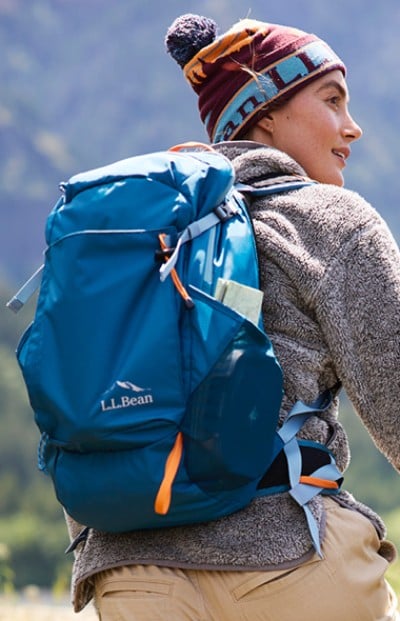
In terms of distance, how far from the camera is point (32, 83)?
62.5m

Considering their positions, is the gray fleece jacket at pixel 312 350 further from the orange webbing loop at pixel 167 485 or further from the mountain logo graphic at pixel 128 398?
the mountain logo graphic at pixel 128 398

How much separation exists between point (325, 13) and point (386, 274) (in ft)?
201

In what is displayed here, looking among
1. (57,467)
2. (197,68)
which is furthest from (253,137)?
(57,467)

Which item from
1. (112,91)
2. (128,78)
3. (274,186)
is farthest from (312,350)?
(128,78)

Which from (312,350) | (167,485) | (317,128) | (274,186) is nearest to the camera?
(167,485)

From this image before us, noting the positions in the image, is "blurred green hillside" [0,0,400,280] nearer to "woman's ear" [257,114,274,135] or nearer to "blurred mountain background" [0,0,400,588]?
"blurred mountain background" [0,0,400,588]

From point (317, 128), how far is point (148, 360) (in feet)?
2.64

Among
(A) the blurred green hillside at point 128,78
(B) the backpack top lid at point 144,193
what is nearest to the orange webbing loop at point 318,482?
(B) the backpack top lid at point 144,193

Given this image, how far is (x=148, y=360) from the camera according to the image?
6.37 ft

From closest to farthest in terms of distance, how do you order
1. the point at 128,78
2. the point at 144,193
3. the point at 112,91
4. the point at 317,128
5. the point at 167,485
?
the point at 167,485 < the point at 144,193 < the point at 317,128 < the point at 112,91 < the point at 128,78

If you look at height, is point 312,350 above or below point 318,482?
above

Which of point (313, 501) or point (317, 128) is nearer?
point (313, 501)

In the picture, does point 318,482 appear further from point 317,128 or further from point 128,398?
point 317,128

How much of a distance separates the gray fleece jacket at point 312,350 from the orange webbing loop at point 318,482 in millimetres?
30
